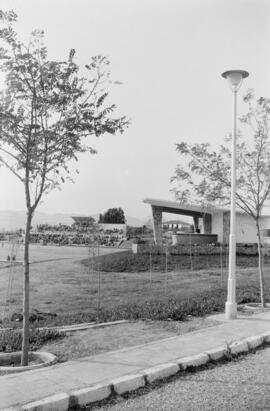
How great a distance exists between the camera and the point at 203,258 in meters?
27.7

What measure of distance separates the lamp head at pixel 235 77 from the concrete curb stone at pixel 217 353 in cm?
558

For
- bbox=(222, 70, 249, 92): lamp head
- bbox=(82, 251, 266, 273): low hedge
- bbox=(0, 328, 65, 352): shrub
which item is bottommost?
bbox=(0, 328, 65, 352): shrub

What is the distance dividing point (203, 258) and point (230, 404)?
2268cm

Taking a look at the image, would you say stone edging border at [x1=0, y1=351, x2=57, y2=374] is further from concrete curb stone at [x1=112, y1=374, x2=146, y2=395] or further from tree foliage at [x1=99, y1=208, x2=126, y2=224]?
tree foliage at [x1=99, y1=208, x2=126, y2=224]

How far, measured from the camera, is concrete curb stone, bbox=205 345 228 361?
6965 millimetres

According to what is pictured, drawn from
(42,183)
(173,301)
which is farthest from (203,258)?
(42,183)

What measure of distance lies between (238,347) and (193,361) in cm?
119

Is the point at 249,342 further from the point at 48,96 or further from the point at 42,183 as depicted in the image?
the point at 48,96

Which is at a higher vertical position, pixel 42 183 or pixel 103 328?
pixel 42 183

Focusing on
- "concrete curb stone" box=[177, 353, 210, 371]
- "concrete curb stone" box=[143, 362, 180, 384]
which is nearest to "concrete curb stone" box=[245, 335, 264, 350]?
"concrete curb stone" box=[177, 353, 210, 371]

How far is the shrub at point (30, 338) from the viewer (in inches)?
289

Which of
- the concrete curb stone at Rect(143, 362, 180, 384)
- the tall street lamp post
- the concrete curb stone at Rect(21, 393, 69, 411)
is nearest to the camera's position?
the concrete curb stone at Rect(21, 393, 69, 411)

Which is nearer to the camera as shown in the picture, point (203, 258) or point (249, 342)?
point (249, 342)

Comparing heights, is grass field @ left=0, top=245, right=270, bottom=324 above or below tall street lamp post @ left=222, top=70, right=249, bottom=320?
below
